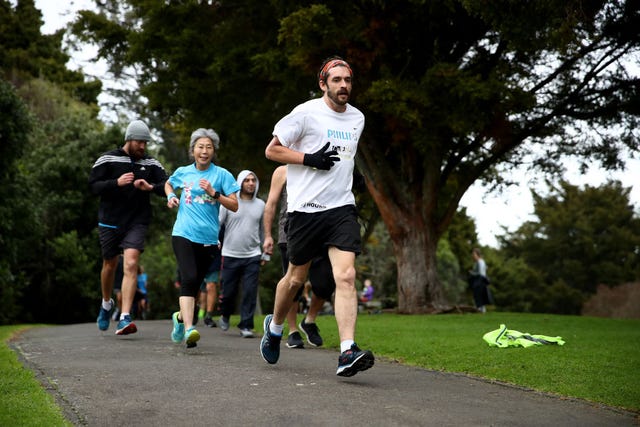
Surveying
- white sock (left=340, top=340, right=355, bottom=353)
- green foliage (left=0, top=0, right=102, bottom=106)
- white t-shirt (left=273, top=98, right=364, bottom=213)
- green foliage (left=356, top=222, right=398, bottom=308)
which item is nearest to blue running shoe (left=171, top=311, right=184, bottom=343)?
white t-shirt (left=273, top=98, right=364, bottom=213)

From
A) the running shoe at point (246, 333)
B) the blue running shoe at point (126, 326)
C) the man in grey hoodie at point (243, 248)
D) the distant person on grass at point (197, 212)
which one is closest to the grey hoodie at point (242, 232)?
the man in grey hoodie at point (243, 248)

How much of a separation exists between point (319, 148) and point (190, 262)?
8.29 ft

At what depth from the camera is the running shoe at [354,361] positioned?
5570 millimetres

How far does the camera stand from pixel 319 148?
6211 mm

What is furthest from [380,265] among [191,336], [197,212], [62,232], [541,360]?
[541,360]

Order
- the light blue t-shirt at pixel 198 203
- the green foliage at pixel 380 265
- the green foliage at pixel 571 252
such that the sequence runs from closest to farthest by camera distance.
Answer: the light blue t-shirt at pixel 198 203 → the green foliage at pixel 380 265 → the green foliage at pixel 571 252

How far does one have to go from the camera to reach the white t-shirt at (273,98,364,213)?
6.15 m

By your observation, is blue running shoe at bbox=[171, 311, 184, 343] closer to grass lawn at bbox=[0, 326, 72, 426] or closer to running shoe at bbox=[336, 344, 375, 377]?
grass lawn at bbox=[0, 326, 72, 426]

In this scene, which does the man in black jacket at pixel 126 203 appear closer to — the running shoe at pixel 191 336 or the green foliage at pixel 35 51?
the running shoe at pixel 191 336

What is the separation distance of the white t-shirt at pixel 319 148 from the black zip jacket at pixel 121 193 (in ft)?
11.5

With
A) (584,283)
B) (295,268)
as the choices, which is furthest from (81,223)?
(584,283)

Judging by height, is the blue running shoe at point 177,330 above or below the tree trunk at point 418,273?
below

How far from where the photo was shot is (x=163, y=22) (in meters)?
Result: 19.0

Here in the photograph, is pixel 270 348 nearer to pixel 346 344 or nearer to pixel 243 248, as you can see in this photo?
pixel 346 344
